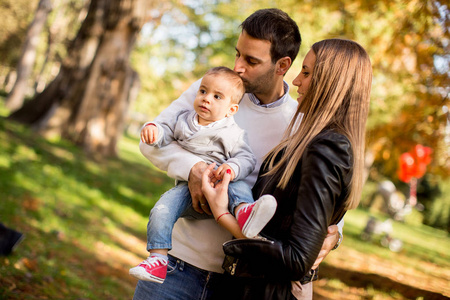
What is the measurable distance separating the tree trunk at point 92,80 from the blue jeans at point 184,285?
→ 1097 centimetres

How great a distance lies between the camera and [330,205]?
182 cm

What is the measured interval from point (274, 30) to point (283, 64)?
9.1 inches

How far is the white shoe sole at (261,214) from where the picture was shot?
1.86 metres

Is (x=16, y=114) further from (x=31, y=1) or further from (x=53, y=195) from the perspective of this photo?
(x=31, y=1)

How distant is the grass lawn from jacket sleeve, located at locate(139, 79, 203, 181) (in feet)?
8.15

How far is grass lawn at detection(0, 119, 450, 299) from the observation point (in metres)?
5.09

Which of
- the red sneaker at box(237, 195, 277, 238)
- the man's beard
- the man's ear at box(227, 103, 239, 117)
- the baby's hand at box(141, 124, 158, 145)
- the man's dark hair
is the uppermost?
the man's dark hair

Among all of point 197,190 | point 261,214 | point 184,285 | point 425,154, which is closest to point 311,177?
point 261,214

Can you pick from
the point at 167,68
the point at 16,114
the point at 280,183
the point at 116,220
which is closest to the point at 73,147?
the point at 16,114

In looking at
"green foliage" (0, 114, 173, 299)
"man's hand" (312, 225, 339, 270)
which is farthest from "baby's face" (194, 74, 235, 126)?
"green foliage" (0, 114, 173, 299)

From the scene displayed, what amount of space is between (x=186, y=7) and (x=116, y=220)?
1391 cm

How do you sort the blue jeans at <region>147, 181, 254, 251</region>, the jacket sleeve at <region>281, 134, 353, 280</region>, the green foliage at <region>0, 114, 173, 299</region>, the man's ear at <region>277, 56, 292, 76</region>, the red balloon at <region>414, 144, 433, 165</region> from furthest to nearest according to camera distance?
the red balloon at <region>414, 144, 433, 165</region> → the green foliage at <region>0, 114, 173, 299</region> → the man's ear at <region>277, 56, 292, 76</region> → the blue jeans at <region>147, 181, 254, 251</region> → the jacket sleeve at <region>281, 134, 353, 280</region>

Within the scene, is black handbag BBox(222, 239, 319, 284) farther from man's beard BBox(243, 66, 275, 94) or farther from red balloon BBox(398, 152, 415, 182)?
red balloon BBox(398, 152, 415, 182)

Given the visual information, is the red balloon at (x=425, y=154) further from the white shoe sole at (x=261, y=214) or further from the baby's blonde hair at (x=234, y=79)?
the white shoe sole at (x=261, y=214)
